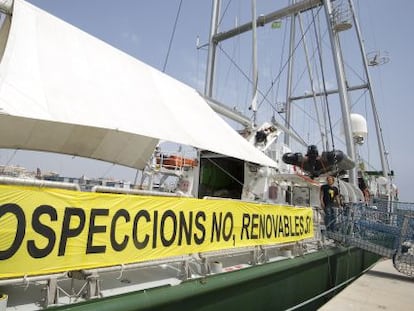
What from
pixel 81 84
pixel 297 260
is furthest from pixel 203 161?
pixel 81 84

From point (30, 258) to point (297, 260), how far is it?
5517 millimetres

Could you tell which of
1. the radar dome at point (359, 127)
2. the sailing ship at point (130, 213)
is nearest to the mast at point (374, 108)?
the radar dome at point (359, 127)

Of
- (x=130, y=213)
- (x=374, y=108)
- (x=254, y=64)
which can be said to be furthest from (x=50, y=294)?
(x=374, y=108)

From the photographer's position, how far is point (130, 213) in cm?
399

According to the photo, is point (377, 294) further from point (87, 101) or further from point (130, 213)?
point (87, 101)

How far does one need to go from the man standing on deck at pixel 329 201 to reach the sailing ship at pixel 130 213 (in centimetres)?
28

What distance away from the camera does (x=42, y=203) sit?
3242 mm

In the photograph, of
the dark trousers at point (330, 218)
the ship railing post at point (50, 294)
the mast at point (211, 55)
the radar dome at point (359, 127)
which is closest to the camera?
the ship railing post at point (50, 294)

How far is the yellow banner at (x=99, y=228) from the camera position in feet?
10.1

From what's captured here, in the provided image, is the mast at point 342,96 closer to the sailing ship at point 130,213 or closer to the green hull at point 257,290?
the sailing ship at point 130,213

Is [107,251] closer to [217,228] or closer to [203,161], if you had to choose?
[217,228]

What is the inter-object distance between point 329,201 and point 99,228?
8287 millimetres

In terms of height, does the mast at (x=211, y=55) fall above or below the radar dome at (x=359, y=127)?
above

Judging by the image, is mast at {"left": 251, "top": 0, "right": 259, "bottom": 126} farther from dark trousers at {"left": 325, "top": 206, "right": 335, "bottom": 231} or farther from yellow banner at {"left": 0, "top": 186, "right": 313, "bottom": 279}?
yellow banner at {"left": 0, "top": 186, "right": 313, "bottom": 279}
